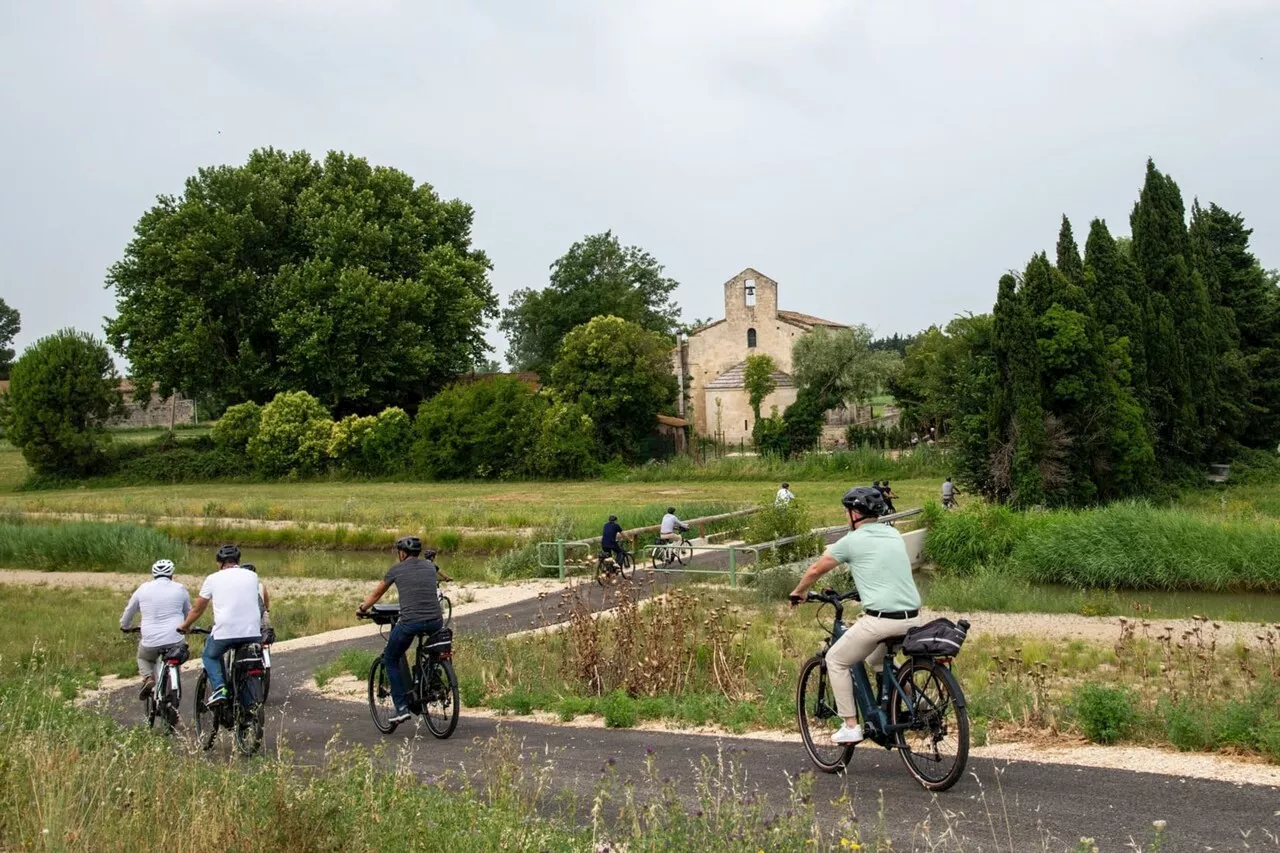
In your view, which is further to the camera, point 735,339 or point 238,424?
point 735,339

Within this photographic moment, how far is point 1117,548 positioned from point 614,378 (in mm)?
35942

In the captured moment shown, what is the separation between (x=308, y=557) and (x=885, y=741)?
83.2 ft

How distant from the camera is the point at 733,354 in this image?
69.0 meters

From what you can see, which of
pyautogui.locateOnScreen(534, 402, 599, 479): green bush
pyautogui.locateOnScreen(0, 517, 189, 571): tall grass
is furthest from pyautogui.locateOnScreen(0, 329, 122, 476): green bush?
pyautogui.locateOnScreen(0, 517, 189, 571): tall grass

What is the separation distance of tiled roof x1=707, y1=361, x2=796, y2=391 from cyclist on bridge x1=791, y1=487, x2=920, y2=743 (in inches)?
2288

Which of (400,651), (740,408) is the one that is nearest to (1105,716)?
(400,651)

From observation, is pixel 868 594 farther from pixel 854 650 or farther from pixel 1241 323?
pixel 1241 323

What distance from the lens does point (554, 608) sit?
19.0 m

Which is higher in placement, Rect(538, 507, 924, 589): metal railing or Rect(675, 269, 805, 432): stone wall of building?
Rect(675, 269, 805, 432): stone wall of building

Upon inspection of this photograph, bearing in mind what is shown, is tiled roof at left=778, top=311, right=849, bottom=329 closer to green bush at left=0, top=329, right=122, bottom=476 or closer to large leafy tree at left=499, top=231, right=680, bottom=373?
large leafy tree at left=499, top=231, right=680, bottom=373

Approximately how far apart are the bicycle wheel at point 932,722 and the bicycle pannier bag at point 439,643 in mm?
3939

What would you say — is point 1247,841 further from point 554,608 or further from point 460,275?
point 460,275

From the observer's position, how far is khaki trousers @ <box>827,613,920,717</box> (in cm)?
709

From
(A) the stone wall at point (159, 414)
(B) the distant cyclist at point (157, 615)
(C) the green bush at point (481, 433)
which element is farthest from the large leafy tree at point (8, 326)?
(B) the distant cyclist at point (157, 615)
